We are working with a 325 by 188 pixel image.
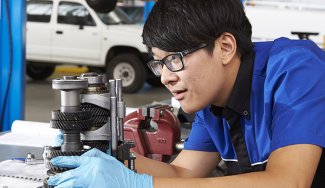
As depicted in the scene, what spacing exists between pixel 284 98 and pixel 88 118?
1.65ft

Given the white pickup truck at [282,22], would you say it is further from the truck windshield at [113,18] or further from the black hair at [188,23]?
the black hair at [188,23]

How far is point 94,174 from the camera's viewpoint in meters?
1.28

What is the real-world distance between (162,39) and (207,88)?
0.60 feet

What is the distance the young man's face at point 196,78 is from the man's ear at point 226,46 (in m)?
0.01

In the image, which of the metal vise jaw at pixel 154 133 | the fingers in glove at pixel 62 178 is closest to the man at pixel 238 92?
the fingers in glove at pixel 62 178

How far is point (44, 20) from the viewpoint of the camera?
859 cm

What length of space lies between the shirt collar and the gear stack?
0.36 m

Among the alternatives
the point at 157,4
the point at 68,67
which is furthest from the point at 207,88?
the point at 68,67

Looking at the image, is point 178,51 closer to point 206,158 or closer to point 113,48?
point 206,158

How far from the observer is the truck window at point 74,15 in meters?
8.38

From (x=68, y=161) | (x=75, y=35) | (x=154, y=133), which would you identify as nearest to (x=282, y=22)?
(x=75, y=35)

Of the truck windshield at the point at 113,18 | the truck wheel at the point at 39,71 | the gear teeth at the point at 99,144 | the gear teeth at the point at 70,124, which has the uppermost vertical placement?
the truck windshield at the point at 113,18

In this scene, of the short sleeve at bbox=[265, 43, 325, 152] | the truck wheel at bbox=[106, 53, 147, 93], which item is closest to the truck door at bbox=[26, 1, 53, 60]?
the truck wheel at bbox=[106, 53, 147, 93]

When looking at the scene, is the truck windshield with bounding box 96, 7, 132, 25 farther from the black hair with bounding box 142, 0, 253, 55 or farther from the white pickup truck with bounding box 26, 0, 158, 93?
the black hair with bounding box 142, 0, 253, 55
